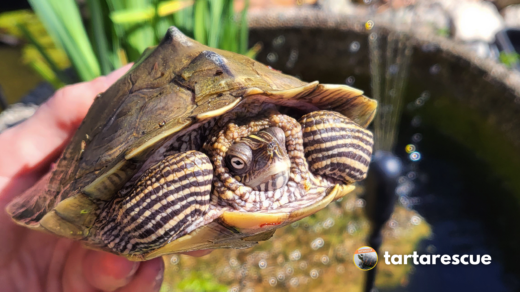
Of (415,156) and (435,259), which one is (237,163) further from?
(415,156)

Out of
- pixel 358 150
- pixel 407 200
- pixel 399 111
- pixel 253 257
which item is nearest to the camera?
pixel 358 150

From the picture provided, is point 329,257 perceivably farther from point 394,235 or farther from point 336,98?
point 336,98

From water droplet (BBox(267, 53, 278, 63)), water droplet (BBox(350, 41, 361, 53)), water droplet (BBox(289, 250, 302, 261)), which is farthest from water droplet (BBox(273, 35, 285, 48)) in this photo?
water droplet (BBox(289, 250, 302, 261))

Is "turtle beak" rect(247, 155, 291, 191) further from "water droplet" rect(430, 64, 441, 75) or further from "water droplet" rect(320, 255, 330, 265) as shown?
"water droplet" rect(430, 64, 441, 75)

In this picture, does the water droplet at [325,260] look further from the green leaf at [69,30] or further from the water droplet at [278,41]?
the green leaf at [69,30]

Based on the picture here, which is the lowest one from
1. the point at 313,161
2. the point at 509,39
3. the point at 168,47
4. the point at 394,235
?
the point at 394,235

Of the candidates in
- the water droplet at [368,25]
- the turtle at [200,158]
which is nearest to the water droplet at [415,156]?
the water droplet at [368,25]

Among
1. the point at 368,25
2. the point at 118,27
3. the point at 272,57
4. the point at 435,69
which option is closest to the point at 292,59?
the point at 272,57

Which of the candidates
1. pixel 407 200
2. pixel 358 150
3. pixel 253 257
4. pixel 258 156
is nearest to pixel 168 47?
pixel 258 156
